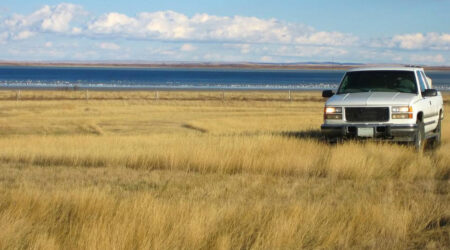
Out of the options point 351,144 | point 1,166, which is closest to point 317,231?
point 351,144

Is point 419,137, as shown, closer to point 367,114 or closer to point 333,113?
point 367,114

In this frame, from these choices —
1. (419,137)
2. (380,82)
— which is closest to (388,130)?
(419,137)

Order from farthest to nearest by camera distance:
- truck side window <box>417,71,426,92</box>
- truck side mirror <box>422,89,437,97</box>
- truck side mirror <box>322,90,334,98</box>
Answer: truck side window <box>417,71,426,92</box>
truck side mirror <box>322,90,334,98</box>
truck side mirror <box>422,89,437,97</box>

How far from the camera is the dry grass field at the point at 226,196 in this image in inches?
287

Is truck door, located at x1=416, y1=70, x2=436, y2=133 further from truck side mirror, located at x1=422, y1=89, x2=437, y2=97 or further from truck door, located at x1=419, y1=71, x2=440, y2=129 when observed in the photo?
truck side mirror, located at x1=422, y1=89, x2=437, y2=97

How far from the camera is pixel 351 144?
47.3 feet

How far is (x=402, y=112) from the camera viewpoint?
48.5 ft

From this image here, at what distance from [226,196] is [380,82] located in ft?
23.9

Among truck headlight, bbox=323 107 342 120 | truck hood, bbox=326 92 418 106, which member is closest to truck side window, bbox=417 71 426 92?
truck hood, bbox=326 92 418 106

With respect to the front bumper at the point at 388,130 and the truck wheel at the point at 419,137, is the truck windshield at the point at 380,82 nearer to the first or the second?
the truck wheel at the point at 419,137

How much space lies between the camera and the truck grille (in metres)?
14.8

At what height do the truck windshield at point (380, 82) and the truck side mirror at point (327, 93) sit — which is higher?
the truck windshield at point (380, 82)

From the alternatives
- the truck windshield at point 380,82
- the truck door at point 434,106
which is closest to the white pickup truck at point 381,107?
the truck windshield at point 380,82

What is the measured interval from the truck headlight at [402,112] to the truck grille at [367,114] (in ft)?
0.55
